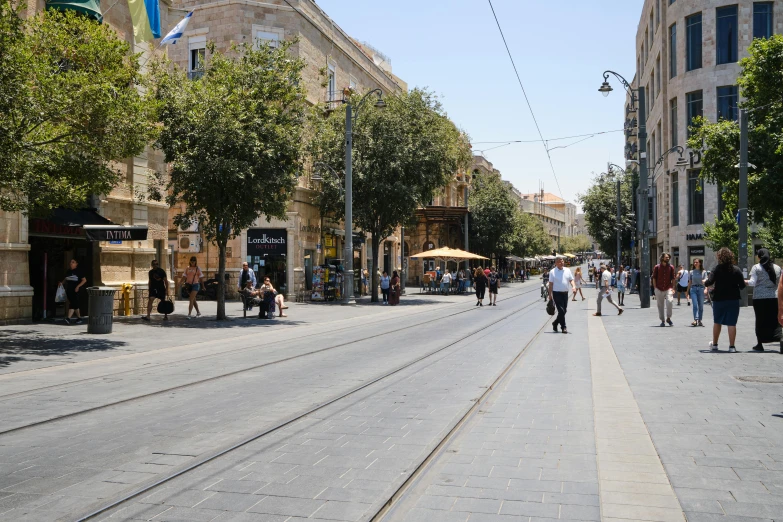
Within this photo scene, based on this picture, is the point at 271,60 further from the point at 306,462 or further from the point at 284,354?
the point at 306,462

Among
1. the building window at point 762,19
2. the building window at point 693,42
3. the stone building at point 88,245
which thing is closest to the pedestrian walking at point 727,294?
the stone building at point 88,245

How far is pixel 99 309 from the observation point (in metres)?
15.7

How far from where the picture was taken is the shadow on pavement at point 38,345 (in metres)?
12.0

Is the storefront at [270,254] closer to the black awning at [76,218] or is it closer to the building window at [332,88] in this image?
the building window at [332,88]

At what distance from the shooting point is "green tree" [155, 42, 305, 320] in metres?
18.9

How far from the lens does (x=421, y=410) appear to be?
23.3 feet

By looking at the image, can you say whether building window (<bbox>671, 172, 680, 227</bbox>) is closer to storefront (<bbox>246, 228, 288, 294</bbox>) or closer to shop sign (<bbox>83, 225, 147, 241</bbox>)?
storefront (<bbox>246, 228, 288, 294</bbox>)

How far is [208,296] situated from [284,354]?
20596mm

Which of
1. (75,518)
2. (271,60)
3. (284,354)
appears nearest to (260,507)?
(75,518)

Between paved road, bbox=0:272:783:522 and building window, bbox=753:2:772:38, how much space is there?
3115 cm

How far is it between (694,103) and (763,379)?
34221 millimetres

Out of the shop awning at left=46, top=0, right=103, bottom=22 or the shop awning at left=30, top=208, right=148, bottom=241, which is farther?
the shop awning at left=46, top=0, right=103, bottom=22

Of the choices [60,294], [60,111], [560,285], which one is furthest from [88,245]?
[560,285]

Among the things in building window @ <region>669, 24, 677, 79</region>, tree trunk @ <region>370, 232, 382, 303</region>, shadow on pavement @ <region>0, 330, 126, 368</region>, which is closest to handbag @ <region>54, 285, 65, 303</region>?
shadow on pavement @ <region>0, 330, 126, 368</region>
